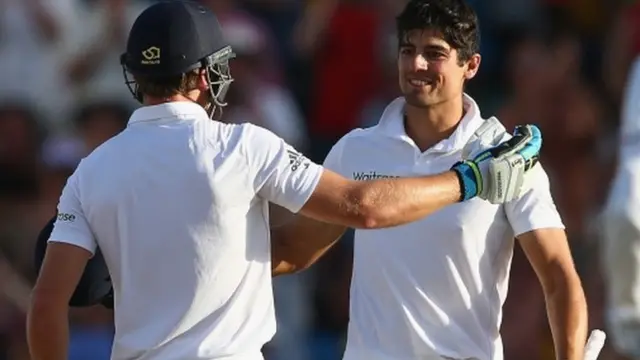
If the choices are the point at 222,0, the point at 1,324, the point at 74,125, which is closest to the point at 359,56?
the point at 222,0

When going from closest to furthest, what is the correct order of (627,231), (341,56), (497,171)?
1. (497,171)
2. (627,231)
3. (341,56)

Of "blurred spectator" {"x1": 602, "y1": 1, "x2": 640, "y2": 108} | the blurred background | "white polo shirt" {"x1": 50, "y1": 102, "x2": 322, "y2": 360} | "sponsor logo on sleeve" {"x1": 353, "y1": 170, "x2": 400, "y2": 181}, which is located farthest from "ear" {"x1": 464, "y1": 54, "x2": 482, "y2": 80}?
"blurred spectator" {"x1": 602, "y1": 1, "x2": 640, "y2": 108}

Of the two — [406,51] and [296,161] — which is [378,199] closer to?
[296,161]

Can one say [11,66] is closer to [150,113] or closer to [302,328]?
[302,328]

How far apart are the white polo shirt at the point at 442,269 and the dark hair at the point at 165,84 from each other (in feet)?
3.07

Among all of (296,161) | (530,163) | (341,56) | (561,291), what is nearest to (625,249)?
(561,291)

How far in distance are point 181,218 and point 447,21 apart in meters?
1.42

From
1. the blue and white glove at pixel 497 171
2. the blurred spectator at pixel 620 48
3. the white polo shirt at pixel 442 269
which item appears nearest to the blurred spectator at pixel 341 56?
the blurred spectator at pixel 620 48

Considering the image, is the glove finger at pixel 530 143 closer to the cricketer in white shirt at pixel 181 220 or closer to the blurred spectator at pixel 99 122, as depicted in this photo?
the cricketer in white shirt at pixel 181 220

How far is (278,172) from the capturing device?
514 cm

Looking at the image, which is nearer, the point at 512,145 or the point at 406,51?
the point at 512,145

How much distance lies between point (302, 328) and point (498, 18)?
8.09 ft

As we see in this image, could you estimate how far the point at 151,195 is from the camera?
16.8ft

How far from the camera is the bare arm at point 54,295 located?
16.9 ft
